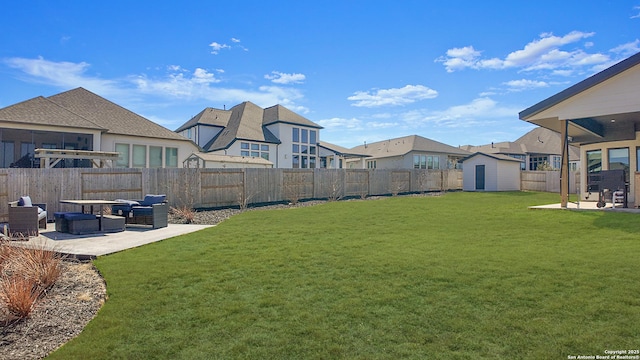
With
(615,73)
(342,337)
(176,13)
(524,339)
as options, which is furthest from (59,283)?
(615,73)

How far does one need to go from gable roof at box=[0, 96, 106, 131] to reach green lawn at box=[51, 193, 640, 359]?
44.5 ft

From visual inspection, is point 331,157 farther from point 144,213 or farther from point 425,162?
point 144,213

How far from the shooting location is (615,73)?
11352 mm

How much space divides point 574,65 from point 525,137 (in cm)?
3180

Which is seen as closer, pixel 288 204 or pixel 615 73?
pixel 615 73

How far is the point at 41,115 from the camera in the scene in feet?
58.5

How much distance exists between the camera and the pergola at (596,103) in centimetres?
1133

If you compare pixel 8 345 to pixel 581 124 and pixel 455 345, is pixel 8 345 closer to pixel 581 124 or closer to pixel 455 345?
pixel 455 345

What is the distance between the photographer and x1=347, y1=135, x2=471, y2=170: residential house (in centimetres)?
3781

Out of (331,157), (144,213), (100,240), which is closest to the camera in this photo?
(100,240)

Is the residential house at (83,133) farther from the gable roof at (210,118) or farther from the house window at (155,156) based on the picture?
the gable roof at (210,118)

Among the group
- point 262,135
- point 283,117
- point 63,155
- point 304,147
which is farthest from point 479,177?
point 63,155

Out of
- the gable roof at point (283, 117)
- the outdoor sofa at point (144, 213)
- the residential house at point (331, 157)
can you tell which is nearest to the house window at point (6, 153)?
the outdoor sofa at point (144, 213)

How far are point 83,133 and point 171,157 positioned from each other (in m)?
5.61
